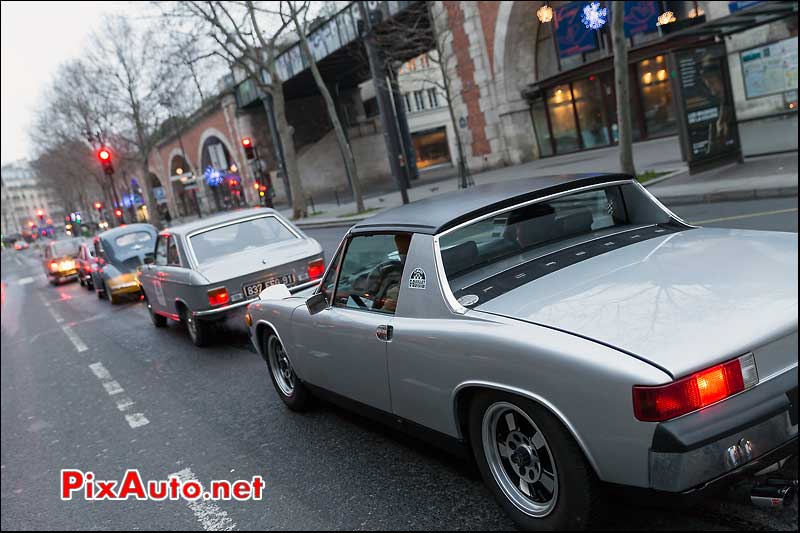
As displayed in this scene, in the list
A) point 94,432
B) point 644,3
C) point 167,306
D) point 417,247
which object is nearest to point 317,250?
point 167,306

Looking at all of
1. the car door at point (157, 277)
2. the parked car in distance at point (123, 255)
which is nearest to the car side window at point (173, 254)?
the car door at point (157, 277)

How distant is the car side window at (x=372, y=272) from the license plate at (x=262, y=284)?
155 inches

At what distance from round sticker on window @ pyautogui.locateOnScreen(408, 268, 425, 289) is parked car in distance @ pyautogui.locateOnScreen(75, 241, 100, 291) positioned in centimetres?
1613

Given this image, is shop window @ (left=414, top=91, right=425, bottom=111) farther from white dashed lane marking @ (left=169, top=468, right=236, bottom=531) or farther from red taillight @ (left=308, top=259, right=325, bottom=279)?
white dashed lane marking @ (left=169, top=468, right=236, bottom=531)

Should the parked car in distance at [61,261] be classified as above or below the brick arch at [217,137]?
below

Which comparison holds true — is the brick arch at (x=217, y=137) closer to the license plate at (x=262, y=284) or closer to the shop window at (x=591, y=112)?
the shop window at (x=591, y=112)

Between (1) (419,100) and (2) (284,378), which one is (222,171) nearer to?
(1) (419,100)

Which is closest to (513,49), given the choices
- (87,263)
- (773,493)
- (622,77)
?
(622,77)

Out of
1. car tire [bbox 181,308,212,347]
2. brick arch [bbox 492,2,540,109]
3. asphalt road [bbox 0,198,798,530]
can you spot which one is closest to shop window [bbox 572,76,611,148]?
brick arch [bbox 492,2,540,109]

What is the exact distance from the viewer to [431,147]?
65.9 m

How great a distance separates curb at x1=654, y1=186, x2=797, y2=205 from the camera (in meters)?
11.3

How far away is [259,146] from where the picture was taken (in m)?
53.2

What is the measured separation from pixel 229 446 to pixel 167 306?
516 centimetres

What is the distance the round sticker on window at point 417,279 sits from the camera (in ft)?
11.8
